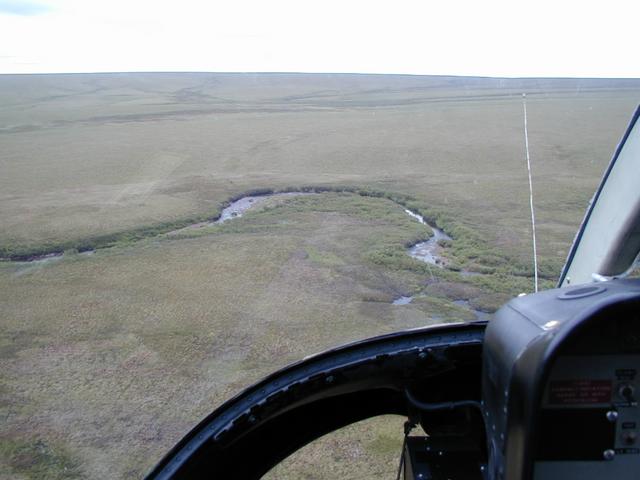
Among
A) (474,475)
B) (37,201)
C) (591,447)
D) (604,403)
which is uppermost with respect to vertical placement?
(604,403)

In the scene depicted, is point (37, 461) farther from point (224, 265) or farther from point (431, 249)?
point (431, 249)

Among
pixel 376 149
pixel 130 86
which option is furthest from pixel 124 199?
pixel 130 86

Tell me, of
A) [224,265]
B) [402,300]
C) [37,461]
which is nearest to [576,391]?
[37,461]

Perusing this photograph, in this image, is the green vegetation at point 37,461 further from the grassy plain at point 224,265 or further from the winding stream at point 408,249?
the winding stream at point 408,249

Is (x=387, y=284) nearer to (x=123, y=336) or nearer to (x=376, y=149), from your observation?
(x=123, y=336)

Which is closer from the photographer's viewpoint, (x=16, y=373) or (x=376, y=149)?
(x=16, y=373)

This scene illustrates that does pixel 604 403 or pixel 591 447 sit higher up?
pixel 604 403
